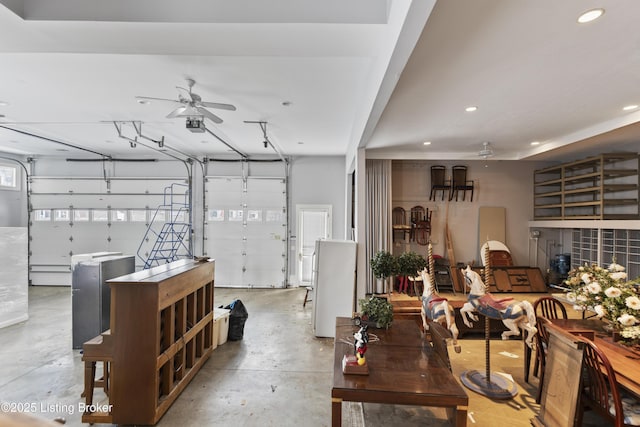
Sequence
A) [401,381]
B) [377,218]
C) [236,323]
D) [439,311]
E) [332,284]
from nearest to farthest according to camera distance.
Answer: [401,381] < [439,311] < [236,323] < [332,284] < [377,218]

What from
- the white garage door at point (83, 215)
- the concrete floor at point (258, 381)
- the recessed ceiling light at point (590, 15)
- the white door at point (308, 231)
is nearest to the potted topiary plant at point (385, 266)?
the concrete floor at point (258, 381)

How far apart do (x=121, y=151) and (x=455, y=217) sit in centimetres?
782

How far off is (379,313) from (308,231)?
4.73 metres

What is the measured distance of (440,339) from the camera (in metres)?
2.31

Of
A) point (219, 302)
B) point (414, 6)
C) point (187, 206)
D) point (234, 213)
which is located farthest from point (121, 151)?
point (414, 6)

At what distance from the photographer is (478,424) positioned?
249 centimetres

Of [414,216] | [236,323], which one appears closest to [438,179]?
[414,216]

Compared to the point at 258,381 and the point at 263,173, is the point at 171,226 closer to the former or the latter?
the point at 263,173

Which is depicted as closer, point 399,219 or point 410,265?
point 410,265

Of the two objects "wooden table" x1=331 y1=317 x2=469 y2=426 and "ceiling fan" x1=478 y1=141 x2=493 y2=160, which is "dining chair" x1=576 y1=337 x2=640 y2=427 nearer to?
"wooden table" x1=331 y1=317 x2=469 y2=426

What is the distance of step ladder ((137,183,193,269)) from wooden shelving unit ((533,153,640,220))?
26.1 feet

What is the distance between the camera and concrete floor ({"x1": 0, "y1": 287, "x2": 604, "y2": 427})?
2.62 metres

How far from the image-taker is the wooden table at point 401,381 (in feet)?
6.10

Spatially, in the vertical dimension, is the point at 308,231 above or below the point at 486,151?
below
